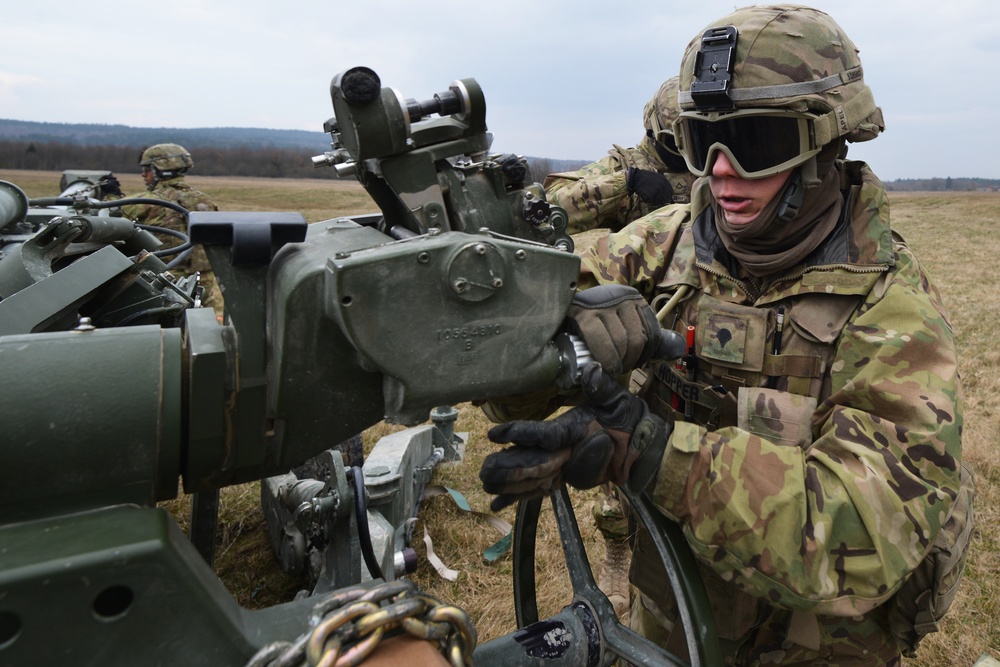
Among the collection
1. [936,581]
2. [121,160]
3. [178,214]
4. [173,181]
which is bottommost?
[936,581]

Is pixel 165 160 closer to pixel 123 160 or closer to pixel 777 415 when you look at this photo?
pixel 777 415

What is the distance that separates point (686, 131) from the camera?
8.20 ft

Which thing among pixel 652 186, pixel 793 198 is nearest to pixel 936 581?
pixel 793 198

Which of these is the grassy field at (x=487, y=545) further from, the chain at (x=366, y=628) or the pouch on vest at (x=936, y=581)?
the chain at (x=366, y=628)

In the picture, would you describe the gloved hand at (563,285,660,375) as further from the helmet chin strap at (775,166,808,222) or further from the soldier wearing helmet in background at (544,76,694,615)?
the soldier wearing helmet in background at (544,76,694,615)

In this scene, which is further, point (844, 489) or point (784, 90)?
point (784, 90)

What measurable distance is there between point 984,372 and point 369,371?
8551mm

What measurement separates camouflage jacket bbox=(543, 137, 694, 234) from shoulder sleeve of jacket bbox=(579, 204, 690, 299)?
2.98 m

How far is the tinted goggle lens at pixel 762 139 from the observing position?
2.30 meters

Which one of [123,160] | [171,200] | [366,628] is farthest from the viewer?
[123,160]

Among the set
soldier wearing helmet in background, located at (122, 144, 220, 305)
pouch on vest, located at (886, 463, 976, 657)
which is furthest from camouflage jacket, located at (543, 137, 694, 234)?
soldier wearing helmet in background, located at (122, 144, 220, 305)

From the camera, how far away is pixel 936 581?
7.18 feet

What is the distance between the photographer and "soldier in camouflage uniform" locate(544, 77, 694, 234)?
223 inches

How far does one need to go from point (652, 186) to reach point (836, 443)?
13.3 ft
